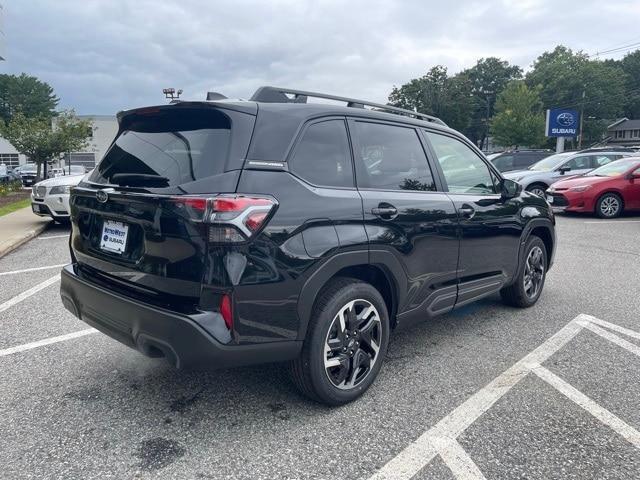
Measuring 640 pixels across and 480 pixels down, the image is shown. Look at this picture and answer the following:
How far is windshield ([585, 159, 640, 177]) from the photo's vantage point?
11539 millimetres

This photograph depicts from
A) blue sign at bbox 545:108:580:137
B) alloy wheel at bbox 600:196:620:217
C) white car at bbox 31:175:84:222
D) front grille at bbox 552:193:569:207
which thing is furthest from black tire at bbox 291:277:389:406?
blue sign at bbox 545:108:580:137

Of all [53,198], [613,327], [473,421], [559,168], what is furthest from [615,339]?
[559,168]

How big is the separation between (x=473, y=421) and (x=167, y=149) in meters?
2.28

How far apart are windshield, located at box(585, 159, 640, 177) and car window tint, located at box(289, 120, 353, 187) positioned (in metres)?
10.8

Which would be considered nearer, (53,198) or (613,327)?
(613,327)

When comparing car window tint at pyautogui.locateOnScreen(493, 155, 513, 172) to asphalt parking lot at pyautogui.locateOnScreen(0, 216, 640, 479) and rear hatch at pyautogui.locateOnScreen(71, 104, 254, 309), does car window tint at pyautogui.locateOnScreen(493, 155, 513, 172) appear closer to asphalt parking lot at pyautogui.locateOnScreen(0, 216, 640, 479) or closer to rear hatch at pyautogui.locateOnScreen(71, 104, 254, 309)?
asphalt parking lot at pyautogui.locateOnScreen(0, 216, 640, 479)

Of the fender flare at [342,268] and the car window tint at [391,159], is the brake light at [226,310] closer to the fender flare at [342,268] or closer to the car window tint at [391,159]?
the fender flare at [342,268]

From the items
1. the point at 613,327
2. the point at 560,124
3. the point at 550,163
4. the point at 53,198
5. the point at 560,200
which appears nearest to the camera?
the point at 613,327

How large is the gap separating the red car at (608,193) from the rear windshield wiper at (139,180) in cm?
1051

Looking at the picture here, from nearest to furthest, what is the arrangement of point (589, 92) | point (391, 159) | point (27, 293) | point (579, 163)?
point (391, 159) < point (27, 293) < point (579, 163) < point (589, 92)

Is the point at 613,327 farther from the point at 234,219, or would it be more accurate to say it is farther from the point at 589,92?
the point at 589,92

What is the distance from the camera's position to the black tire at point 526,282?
4684mm

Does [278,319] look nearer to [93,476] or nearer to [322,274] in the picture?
[322,274]

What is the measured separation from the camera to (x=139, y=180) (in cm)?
274
